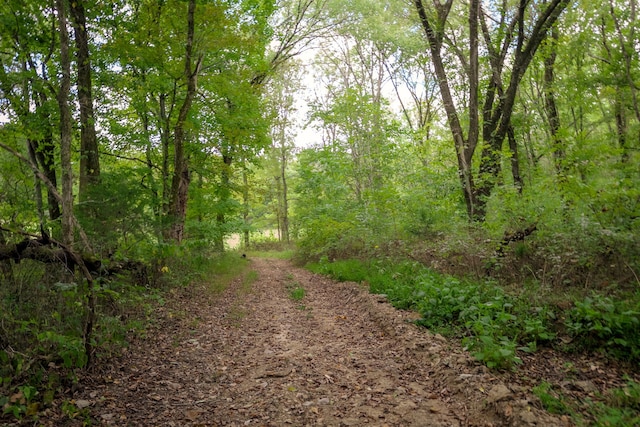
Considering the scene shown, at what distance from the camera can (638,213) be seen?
229 inches

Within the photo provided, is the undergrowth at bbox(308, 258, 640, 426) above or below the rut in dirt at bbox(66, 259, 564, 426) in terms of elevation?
above

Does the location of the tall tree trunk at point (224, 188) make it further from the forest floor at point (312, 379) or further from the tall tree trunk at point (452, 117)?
the forest floor at point (312, 379)

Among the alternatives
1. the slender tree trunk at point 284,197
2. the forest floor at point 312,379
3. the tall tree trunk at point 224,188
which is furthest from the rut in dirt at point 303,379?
the slender tree trunk at point 284,197

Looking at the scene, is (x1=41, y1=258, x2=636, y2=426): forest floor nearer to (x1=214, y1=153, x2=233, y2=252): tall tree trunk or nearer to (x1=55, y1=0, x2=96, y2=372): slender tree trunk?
(x1=55, y1=0, x2=96, y2=372): slender tree trunk

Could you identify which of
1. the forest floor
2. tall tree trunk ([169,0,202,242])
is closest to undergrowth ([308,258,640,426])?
the forest floor

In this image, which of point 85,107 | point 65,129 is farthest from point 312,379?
point 85,107

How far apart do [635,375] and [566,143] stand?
6.77 meters

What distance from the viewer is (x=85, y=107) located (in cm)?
886

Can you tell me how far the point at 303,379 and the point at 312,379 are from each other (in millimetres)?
118

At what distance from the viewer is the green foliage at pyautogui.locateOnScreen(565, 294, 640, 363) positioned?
427 cm

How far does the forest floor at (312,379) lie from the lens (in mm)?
3912

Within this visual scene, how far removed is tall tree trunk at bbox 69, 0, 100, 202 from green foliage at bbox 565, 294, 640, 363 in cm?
908

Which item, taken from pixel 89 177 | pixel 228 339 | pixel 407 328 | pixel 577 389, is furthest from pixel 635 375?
pixel 89 177

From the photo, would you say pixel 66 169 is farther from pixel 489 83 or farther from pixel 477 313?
pixel 489 83
